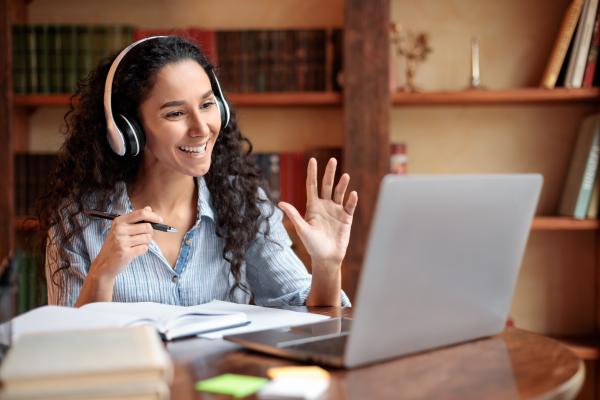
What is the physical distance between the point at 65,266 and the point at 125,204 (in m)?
0.21

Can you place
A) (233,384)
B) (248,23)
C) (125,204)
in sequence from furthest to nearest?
(248,23)
(125,204)
(233,384)

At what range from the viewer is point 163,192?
5.98 feet

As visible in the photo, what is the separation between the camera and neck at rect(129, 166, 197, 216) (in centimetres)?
182

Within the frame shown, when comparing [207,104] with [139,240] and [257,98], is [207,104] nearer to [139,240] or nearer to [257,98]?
[139,240]

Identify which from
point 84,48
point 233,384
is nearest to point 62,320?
point 233,384

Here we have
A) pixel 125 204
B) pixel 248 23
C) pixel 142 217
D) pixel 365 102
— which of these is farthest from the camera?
pixel 248 23

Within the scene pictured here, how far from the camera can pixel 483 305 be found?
1.10 m

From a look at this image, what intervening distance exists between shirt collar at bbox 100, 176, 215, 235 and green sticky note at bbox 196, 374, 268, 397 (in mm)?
865

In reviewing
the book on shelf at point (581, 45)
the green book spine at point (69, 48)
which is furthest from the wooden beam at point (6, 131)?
the book on shelf at point (581, 45)

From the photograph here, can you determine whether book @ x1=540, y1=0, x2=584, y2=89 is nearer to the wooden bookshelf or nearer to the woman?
the wooden bookshelf

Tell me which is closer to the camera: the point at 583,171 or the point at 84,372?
the point at 84,372

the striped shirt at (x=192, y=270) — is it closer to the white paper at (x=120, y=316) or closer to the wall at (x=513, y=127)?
the white paper at (x=120, y=316)

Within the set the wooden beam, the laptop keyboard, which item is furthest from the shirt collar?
the wooden beam

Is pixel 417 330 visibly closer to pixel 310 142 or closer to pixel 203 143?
pixel 203 143
